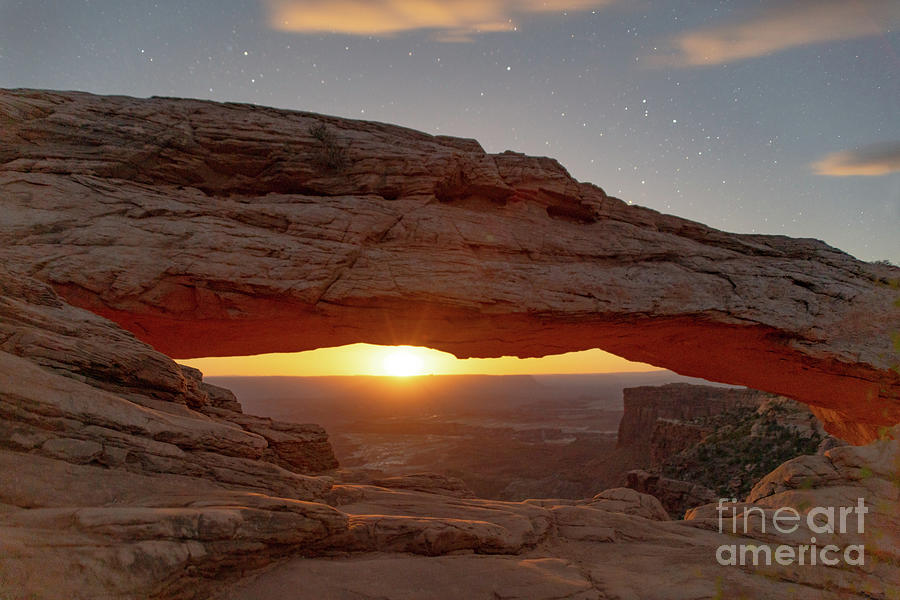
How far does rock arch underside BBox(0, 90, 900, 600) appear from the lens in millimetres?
6418

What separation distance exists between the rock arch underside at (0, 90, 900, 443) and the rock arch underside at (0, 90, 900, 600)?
0.08 metres

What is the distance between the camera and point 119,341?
898 centimetres

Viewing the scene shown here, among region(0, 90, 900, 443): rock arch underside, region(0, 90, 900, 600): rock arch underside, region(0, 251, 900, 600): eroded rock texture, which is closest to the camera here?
region(0, 251, 900, 600): eroded rock texture

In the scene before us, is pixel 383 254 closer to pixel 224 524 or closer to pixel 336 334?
pixel 336 334

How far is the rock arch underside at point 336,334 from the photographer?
6.42 metres

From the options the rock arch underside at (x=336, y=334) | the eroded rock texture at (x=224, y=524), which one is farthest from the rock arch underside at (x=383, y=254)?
the eroded rock texture at (x=224, y=524)

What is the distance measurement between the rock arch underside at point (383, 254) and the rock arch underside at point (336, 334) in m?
0.08

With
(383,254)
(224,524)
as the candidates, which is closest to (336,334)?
(383,254)

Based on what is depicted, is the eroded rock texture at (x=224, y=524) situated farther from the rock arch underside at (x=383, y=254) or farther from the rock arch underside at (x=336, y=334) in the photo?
the rock arch underside at (x=383, y=254)

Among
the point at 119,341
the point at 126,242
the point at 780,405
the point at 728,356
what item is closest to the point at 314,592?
the point at 119,341

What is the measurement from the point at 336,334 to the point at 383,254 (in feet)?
9.94

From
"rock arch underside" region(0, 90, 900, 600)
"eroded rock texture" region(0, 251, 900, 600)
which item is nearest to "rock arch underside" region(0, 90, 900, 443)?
"rock arch underside" region(0, 90, 900, 600)

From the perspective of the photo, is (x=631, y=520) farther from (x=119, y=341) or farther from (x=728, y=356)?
(x=119, y=341)

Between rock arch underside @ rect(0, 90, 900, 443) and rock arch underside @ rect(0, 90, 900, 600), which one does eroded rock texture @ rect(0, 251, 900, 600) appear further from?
rock arch underside @ rect(0, 90, 900, 443)
